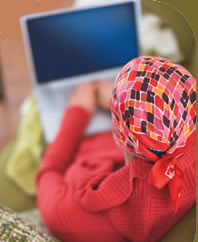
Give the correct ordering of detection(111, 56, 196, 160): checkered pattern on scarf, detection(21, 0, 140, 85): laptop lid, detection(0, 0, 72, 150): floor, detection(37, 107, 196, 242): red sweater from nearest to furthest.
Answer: detection(111, 56, 196, 160): checkered pattern on scarf
detection(37, 107, 196, 242): red sweater
detection(21, 0, 140, 85): laptop lid
detection(0, 0, 72, 150): floor

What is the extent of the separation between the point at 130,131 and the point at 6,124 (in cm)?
111

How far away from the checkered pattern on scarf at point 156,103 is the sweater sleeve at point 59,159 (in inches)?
10.7

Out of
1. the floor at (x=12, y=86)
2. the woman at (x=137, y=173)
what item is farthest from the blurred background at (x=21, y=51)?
the woman at (x=137, y=173)

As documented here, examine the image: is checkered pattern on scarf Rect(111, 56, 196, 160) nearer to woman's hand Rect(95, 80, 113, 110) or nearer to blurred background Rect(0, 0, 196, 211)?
blurred background Rect(0, 0, 196, 211)

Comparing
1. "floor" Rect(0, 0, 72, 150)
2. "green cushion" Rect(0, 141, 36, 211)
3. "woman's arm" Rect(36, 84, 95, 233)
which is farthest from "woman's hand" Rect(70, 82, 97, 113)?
"floor" Rect(0, 0, 72, 150)

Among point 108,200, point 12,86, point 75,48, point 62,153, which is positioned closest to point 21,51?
point 12,86

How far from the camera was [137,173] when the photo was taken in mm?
585

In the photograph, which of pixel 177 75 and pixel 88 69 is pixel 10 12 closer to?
pixel 177 75

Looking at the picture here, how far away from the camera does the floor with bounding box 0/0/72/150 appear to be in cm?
154

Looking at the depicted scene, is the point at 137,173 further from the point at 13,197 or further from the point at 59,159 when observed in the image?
the point at 13,197

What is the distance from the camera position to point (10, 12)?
523mm

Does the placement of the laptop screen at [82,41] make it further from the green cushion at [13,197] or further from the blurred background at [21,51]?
the green cushion at [13,197]

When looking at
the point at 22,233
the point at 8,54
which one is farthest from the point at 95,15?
the point at 8,54

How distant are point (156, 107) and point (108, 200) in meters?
0.20
